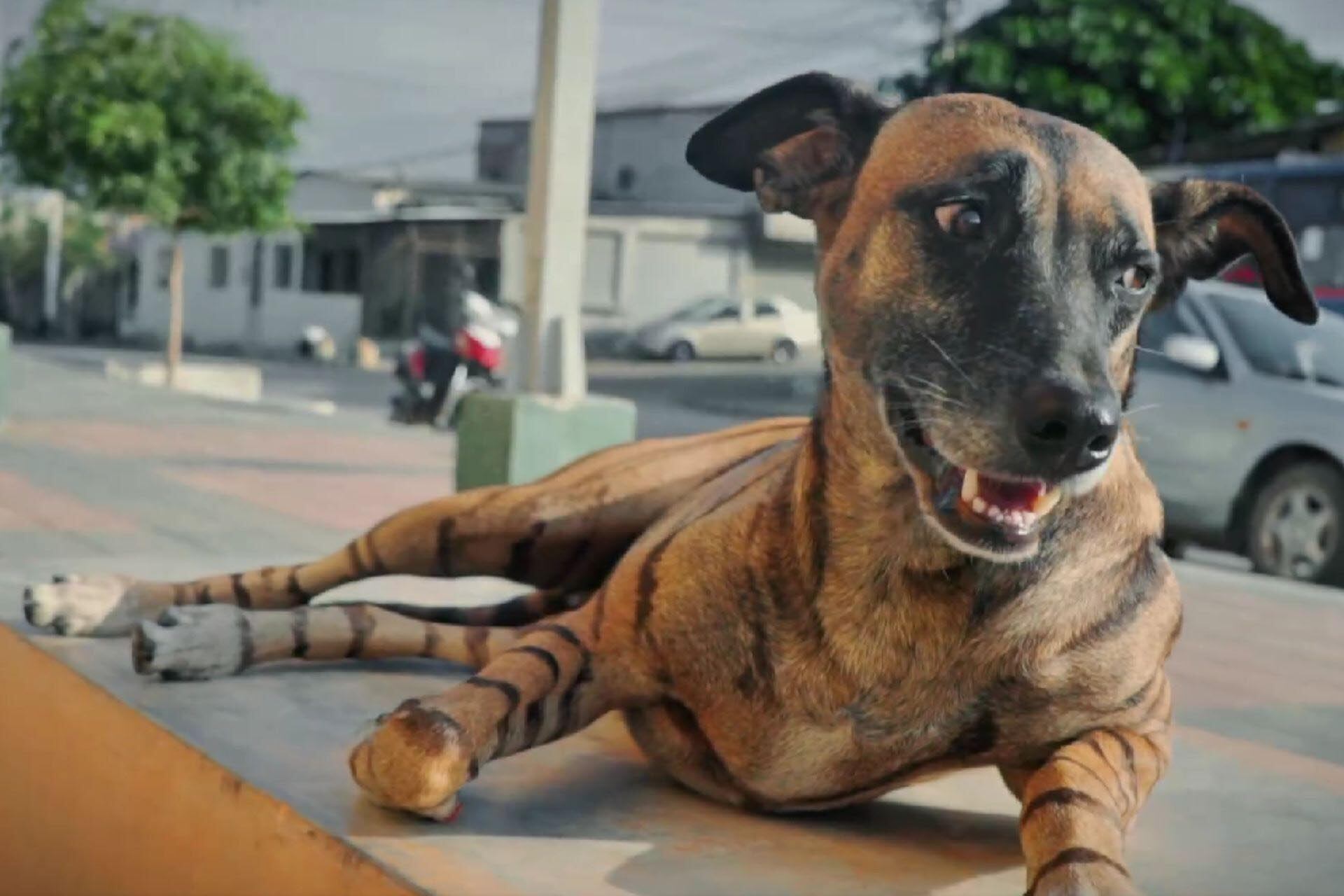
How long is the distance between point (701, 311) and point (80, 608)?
17314 mm

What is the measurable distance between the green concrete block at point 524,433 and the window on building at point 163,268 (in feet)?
95.9

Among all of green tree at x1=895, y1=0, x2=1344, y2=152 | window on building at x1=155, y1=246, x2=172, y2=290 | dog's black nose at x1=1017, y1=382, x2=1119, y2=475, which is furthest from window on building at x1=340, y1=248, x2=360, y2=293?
dog's black nose at x1=1017, y1=382, x2=1119, y2=475

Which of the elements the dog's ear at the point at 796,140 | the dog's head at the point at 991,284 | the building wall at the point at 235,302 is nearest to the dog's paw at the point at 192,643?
the dog's ear at the point at 796,140

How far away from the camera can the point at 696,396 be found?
16.4m

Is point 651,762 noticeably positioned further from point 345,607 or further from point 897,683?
point 345,607

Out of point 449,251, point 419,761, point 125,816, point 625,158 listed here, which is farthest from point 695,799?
point 449,251

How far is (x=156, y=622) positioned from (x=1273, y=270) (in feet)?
6.04

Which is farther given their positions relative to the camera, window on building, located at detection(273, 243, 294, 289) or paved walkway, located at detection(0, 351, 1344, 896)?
window on building, located at detection(273, 243, 294, 289)

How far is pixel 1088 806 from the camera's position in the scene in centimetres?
193

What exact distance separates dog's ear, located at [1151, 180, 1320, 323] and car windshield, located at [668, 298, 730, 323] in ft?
57.5

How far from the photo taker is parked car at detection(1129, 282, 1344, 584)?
760 centimetres

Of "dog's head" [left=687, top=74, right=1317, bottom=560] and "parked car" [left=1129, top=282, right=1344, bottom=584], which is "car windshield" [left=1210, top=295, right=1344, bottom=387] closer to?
"parked car" [left=1129, top=282, right=1344, bottom=584]

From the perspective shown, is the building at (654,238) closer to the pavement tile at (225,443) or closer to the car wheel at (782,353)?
the car wheel at (782,353)

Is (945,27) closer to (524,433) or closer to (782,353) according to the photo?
(782,353)
